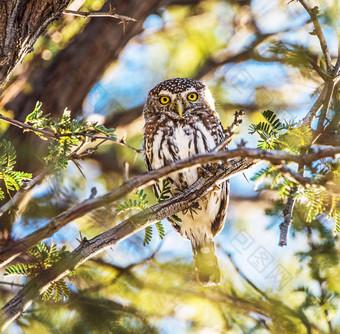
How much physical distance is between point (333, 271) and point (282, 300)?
1.56 feet

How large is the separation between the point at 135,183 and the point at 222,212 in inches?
103

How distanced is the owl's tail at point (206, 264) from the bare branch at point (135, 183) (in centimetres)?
242

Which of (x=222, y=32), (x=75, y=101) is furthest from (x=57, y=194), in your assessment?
(x=222, y=32)

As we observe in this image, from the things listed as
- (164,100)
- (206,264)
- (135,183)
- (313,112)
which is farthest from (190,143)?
(135,183)

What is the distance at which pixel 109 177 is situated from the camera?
525 centimetres

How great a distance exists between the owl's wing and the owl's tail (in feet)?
0.45

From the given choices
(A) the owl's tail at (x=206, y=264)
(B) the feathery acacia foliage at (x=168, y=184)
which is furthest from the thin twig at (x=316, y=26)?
(A) the owl's tail at (x=206, y=264)

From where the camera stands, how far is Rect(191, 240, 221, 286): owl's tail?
4.02 m

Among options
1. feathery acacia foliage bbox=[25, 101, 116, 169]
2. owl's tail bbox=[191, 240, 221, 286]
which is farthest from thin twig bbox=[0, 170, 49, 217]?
owl's tail bbox=[191, 240, 221, 286]

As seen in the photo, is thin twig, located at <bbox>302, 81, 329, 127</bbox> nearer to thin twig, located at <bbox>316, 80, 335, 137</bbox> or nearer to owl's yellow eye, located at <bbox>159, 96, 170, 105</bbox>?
thin twig, located at <bbox>316, 80, 335, 137</bbox>

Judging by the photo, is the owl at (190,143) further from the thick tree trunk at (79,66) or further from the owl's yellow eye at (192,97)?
the thick tree trunk at (79,66)

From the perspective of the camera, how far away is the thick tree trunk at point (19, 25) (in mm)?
2377

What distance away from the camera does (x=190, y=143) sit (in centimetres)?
390

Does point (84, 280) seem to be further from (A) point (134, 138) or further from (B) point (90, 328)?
(A) point (134, 138)
